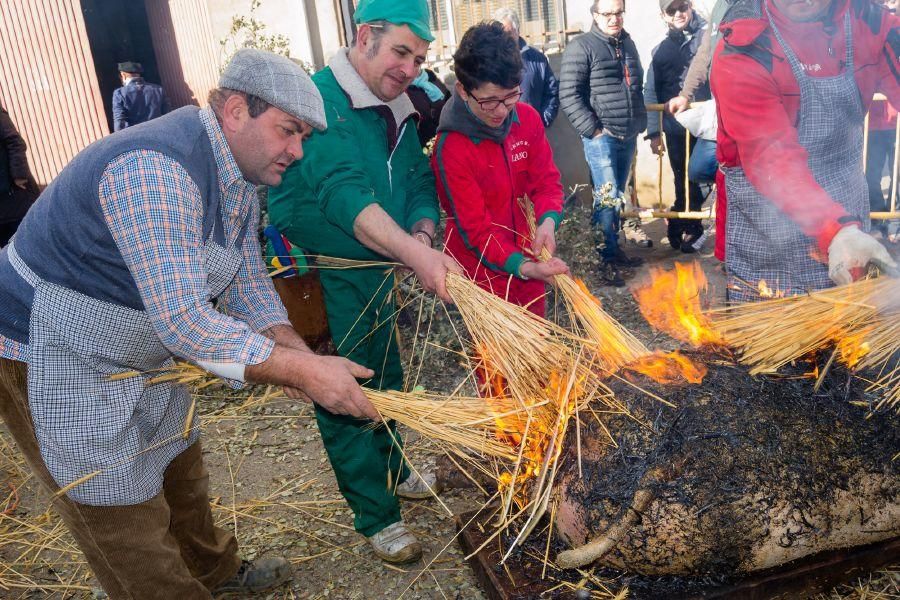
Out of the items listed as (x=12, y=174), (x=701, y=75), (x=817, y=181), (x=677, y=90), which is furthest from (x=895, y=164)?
(x=12, y=174)

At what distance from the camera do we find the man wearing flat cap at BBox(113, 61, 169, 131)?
28.3 feet

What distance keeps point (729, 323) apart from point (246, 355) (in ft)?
6.04

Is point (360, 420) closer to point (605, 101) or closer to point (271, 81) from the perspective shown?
point (271, 81)

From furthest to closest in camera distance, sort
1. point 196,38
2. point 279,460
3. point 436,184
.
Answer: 1. point 196,38
2. point 279,460
3. point 436,184

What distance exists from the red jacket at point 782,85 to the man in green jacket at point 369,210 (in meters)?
1.28

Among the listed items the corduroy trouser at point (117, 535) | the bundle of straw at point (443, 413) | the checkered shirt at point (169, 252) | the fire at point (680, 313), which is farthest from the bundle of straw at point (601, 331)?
the corduroy trouser at point (117, 535)

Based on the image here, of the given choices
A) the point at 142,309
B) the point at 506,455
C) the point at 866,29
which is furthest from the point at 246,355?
the point at 866,29

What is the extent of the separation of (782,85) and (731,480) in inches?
62.8

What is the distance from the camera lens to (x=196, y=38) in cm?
971

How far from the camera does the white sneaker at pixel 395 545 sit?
319 centimetres

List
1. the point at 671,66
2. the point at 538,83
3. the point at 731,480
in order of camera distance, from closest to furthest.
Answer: the point at 731,480 < the point at 538,83 < the point at 671,66

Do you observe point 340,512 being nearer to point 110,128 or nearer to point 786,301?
point 786,301

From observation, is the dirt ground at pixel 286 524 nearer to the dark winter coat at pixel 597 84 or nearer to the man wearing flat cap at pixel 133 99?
the dark winter coat at pixel 597 84

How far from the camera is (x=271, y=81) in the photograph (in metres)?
2.13
